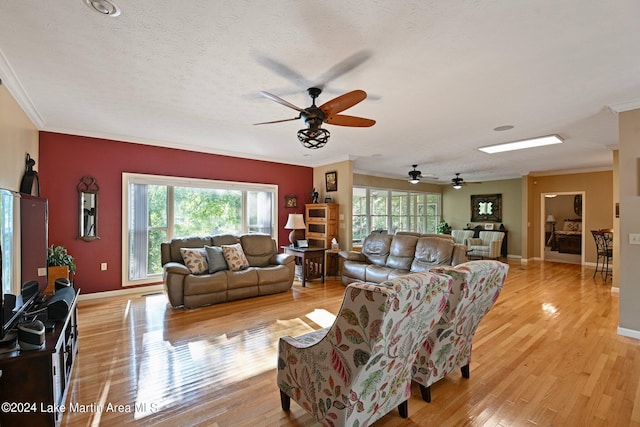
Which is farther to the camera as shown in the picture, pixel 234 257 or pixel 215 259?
pixel 234 257

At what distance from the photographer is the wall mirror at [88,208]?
441 cm

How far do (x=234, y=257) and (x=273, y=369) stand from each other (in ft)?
7.94

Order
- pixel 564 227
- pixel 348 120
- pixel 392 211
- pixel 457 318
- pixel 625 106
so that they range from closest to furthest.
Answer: pixel 457 318 → pixel 348 120 → pixel 625 106 → pixel 392 211 → pixel 564 227

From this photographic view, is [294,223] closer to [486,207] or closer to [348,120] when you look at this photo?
[348,120]

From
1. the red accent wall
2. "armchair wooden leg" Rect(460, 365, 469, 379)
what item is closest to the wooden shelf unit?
the red accent wall

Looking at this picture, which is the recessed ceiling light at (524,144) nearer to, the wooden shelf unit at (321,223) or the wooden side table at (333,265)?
the wooden shelf unit at (321,223)

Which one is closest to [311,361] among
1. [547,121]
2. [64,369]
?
[64,369]

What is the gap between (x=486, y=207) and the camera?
9750mm

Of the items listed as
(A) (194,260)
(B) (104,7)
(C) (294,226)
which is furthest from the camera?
(C) (294,226)

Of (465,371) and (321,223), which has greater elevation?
(321,223)

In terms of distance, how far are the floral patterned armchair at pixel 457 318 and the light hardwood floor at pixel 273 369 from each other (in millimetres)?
207

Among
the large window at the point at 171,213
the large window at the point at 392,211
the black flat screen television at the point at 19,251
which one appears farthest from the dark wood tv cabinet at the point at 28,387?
the large window at the point at 392,211

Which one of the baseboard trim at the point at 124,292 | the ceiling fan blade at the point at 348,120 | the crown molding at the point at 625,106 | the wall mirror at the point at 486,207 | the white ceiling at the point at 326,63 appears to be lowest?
the baseboard trim at the point at 124,292

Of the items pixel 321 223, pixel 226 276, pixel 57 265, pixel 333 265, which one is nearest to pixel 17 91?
pixel 57 265
